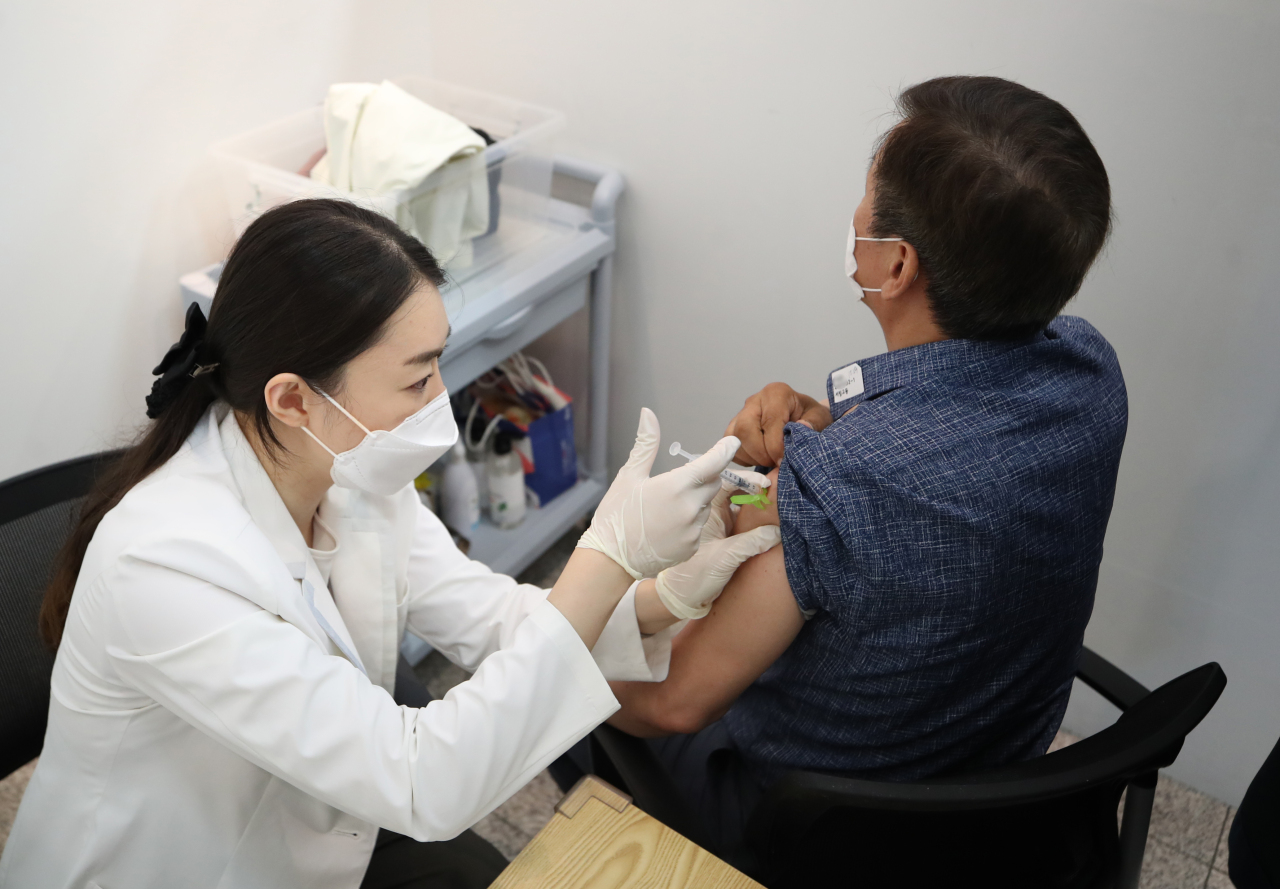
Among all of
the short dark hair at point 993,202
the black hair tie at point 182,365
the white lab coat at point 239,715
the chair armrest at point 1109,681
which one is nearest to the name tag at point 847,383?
the short dark hair at point 993,202

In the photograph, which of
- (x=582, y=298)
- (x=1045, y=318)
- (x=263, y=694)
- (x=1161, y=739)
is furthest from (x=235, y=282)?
(x=582, y=298)

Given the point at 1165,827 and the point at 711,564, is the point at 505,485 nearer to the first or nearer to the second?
the point at 711,564

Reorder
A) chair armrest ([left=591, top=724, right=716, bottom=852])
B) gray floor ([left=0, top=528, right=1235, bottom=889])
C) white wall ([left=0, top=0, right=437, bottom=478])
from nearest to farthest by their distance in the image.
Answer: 1. chair armrest ([left=591, top=724, right=716, bottom=852])
2. white wall ([left=0, top=0, right=437, bottom=478])
3. gray floor ([left=0, top=528, right=1235, bottom=889])

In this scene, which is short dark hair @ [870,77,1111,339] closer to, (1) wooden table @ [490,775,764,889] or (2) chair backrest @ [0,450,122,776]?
(1) wooden table @ [490,775,764,889]

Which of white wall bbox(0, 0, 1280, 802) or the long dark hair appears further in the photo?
white wall bbox(0, 0, 1280, 802)

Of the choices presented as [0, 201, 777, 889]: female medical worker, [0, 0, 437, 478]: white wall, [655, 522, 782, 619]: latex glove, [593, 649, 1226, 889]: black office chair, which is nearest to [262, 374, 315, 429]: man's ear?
[0, 201, 777, 889]: female medical worker

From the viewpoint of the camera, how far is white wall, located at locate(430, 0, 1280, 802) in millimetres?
1494

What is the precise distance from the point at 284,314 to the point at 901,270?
68cm

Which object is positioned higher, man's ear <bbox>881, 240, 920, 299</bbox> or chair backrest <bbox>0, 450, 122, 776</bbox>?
man's ear <bbox>881, 240, 920, 299</bbox>

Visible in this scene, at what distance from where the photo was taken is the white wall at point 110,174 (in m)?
1.62

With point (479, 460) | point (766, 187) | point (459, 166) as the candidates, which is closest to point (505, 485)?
point (479, 460)

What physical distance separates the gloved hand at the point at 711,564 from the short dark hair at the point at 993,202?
0.32 m

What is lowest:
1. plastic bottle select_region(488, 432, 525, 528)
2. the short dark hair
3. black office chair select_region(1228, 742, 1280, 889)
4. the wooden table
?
plastic bottle select_region(488, 432, 525, 528)

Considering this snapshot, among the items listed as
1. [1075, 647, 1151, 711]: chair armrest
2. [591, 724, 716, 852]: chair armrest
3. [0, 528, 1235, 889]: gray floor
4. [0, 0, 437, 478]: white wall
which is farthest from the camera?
[0, 528, 1235, 889]: gray floor
